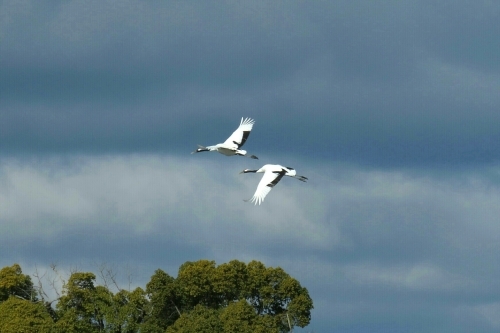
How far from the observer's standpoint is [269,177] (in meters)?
47.6

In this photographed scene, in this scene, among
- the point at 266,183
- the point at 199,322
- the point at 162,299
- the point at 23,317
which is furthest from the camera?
the point at 162,299

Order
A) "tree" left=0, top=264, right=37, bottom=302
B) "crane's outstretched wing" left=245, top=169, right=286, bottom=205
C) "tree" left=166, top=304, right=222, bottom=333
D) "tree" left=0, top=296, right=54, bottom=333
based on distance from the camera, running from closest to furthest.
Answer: "crane's outstretched wing" left=245, top=169, right=286, bottom=205, "tree" left=0, top=296, right=54, bottom=333, "tree" left=166, top=304, right=222, bottom=333, "tree" left=0, top=264, right=37, bottom=302

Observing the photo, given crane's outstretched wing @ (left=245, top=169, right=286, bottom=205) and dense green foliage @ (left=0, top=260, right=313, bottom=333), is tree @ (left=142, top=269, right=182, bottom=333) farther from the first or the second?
crane's outstretched wing @ (left=245, top=169, right=286, bottom=205)

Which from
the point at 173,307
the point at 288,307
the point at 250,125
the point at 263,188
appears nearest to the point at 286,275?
the point at 288,307

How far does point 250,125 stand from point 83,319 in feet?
56.3

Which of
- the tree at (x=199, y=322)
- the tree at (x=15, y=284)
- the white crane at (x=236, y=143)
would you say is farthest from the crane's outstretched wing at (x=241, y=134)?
the tree at (x=15, y=284)

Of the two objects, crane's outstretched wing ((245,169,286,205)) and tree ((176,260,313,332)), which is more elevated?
tree ((176,260,313,332))

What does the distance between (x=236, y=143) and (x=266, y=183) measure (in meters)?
3.41

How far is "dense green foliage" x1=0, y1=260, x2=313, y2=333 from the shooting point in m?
62.1

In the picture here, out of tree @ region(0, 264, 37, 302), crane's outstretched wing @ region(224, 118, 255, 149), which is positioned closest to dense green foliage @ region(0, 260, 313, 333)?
tree @ region(0, 264, 37, 302)

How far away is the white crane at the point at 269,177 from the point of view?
45.8m

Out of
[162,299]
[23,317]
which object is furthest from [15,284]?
[162,299]

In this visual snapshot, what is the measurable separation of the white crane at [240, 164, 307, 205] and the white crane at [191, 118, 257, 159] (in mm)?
962

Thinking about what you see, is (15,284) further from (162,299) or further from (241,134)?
(241,134)
